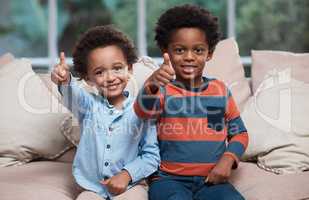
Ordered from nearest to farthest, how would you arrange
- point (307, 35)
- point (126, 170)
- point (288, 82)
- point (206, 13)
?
point (126, 170) < point (206, 13) < point (288, 82) < point (307, 35)

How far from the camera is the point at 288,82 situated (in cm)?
188

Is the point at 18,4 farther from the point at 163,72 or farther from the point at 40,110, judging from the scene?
the point at 163,72

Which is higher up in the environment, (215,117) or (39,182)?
(215,117)

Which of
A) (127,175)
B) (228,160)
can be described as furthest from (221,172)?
(127,175)

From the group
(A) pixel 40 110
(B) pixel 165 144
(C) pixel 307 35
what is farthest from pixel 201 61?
(C) pixel 307 35

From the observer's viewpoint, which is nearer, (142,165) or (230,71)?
(142,165)

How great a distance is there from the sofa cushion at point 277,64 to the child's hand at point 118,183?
734 millimetres

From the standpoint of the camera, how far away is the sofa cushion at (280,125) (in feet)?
5.62

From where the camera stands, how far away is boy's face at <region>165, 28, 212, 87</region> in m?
1.58

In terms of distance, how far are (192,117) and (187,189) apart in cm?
23

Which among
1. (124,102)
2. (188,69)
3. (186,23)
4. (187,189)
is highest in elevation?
(186,23)

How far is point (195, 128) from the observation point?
5.23 feet

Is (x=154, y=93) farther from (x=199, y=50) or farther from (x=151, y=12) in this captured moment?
(x=151, y=12)

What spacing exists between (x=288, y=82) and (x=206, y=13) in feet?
1.50
